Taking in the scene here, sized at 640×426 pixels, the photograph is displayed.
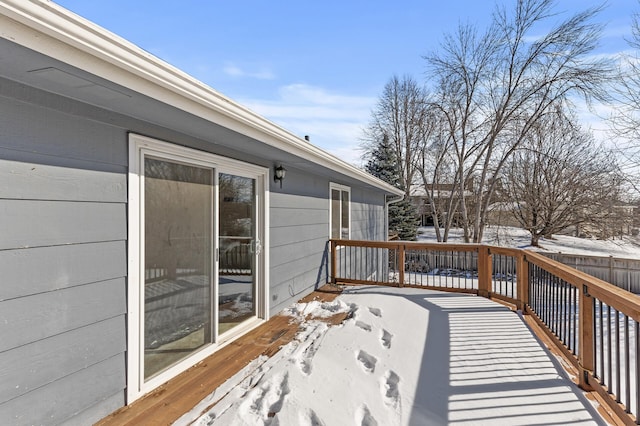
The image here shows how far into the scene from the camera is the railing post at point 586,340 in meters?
2.39

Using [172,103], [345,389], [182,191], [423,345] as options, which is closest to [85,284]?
[182,191]

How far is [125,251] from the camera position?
2.16 metres

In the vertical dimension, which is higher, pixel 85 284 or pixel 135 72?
pixel 135 72

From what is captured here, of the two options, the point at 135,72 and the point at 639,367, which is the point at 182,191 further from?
the point at 639,367

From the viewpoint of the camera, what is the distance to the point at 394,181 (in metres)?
18.5

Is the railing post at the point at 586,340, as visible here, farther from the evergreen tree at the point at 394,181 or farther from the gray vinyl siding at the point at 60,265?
the evergreen tree at the point at 394,181

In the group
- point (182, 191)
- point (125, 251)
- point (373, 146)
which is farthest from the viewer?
point (373, 146)

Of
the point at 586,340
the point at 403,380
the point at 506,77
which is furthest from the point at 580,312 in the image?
the point at 506,77

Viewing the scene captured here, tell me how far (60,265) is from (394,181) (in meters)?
17.7

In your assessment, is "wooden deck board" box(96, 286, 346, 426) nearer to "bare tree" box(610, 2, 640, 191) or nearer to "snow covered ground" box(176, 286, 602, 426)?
"snow covered ground" box(176, 286, 602, 426)

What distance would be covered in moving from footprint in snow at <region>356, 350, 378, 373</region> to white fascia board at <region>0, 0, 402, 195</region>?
6.79 feet

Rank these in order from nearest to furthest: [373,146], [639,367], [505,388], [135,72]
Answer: [135,72] < [639,367] < [505,388] < [373,146]

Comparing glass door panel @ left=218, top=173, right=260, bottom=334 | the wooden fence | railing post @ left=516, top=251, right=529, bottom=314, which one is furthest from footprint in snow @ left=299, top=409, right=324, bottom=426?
the wooden fence

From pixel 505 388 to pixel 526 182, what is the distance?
16.5 metres
